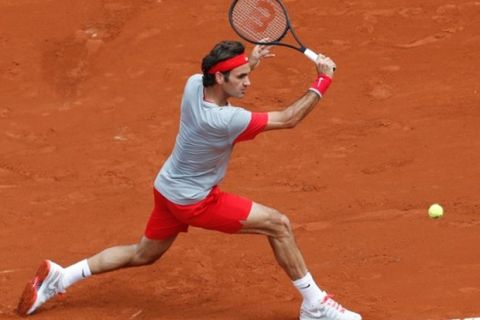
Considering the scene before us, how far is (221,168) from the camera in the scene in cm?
915

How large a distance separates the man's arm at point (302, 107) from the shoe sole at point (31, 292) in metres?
2.24

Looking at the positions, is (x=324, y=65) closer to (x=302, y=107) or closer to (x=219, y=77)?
(x=302, y=107)

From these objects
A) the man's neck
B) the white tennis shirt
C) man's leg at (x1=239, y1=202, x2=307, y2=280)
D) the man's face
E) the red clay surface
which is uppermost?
the man's face

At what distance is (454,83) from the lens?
1365 cm

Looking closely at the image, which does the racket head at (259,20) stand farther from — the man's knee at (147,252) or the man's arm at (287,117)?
the man's knee at (147,252)

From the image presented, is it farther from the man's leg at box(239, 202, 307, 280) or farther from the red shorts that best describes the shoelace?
the red shorts

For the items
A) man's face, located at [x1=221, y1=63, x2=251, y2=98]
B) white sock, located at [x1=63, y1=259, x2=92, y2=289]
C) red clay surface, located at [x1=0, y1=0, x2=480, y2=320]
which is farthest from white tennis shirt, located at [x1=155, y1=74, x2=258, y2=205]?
red clay surface, located at [x1=0, y1=0, x2=480, y2=320]

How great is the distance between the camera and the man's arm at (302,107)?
347 inches

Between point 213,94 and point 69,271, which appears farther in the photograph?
point 69,271

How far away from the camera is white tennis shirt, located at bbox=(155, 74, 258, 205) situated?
28.9 feet

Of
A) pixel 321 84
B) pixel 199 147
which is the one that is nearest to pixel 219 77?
pixel 199 147

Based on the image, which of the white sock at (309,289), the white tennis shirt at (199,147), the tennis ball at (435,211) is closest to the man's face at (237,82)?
the white tennis shirt at (199,147)

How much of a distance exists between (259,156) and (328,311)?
3.50 m

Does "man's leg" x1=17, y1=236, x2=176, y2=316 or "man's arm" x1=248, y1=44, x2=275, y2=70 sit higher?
"man's arm" x1=248, y1=44, x2=275, y2=70
